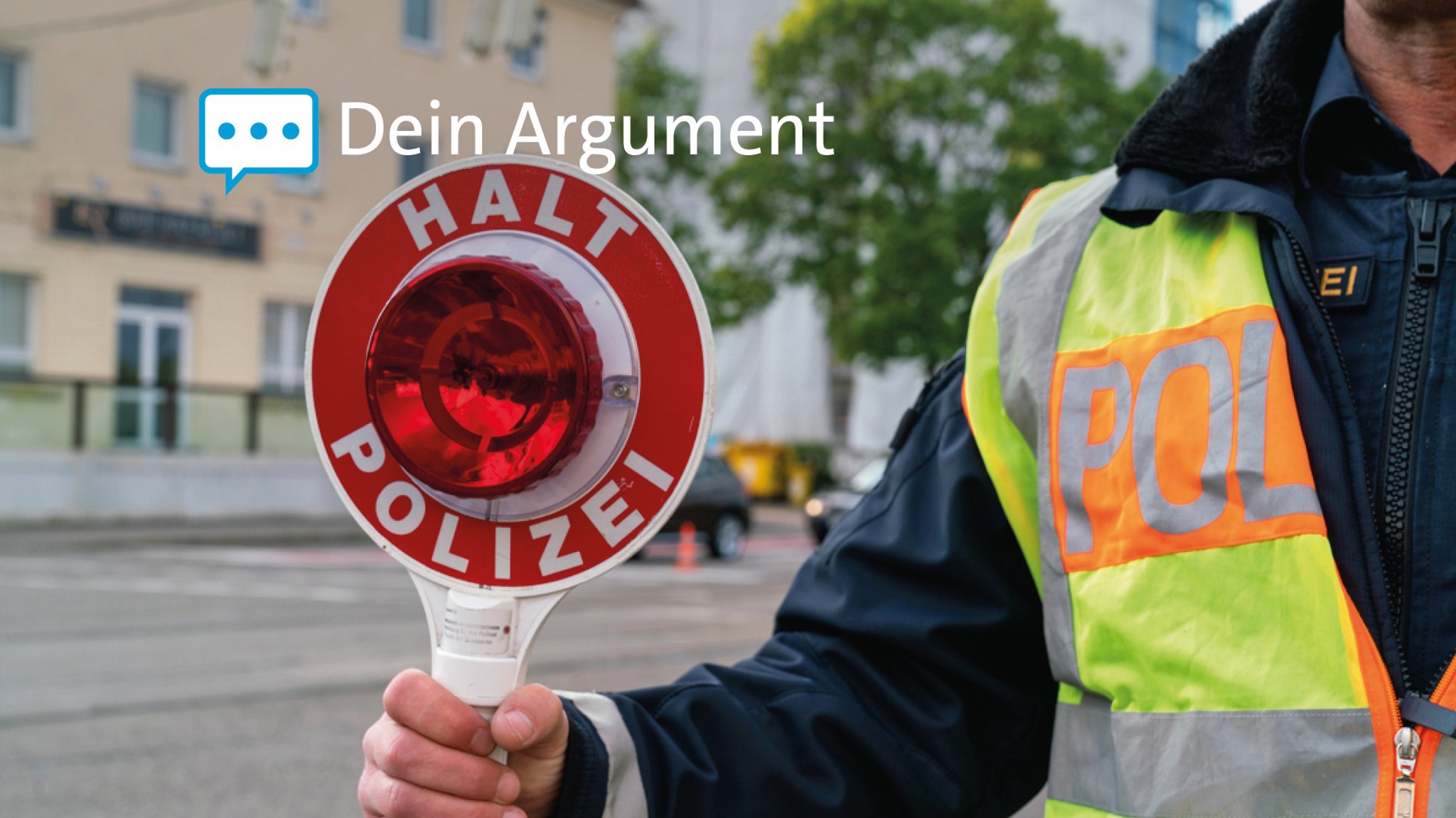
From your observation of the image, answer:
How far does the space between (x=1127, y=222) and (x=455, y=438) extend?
84 centimetres

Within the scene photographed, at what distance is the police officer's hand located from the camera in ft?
3.60

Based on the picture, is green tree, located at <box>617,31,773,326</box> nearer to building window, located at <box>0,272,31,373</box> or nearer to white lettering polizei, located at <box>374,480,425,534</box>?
building window, located at <box>0,272,31,373</box>

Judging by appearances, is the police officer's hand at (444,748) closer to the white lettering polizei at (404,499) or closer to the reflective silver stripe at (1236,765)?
the white lettering polizei at (404,499)

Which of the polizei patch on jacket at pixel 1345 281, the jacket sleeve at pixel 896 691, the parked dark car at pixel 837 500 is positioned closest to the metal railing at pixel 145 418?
the parked dark car at pixel 837 500

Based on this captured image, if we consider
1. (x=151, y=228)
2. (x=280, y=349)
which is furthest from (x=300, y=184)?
(x=280, y=349)

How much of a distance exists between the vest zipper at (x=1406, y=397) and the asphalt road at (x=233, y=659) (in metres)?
4.32

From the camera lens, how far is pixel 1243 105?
5.33 ft

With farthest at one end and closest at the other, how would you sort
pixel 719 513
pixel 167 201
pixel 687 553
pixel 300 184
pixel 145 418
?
pixel 300 184
pixel 167 201
pixel 145 418
pixel 719 513
pixel 687 553

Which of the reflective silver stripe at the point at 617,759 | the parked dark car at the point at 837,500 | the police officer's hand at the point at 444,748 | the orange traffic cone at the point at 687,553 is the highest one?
the police officer's hand at the point at 444,748

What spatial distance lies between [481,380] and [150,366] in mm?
21076

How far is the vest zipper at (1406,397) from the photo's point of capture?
1341mm

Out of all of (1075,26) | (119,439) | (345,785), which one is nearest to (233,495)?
(119,439)

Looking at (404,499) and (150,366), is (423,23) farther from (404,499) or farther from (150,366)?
(404,499)

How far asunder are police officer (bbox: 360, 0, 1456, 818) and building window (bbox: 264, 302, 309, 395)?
21.0m
